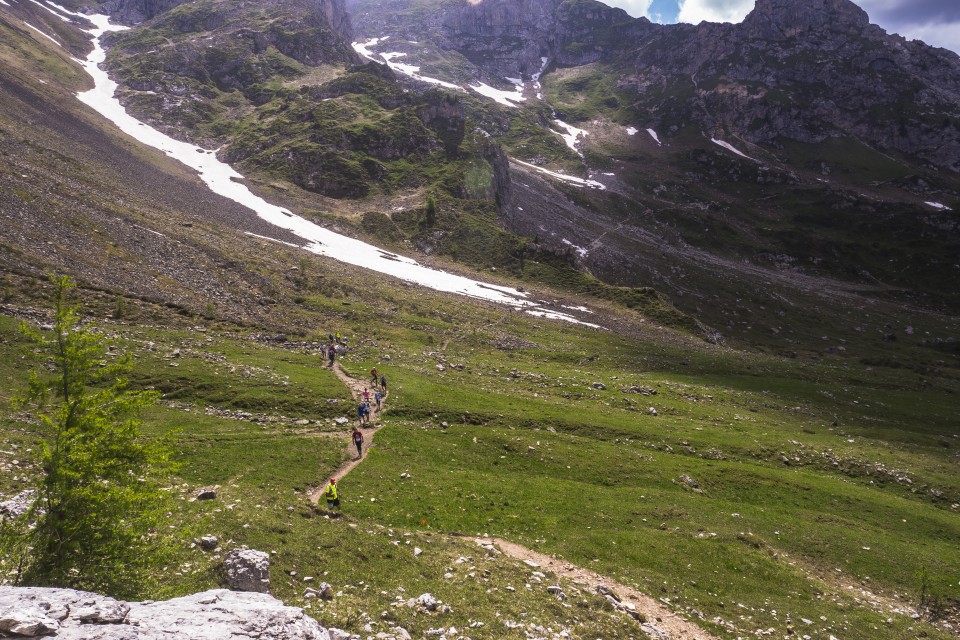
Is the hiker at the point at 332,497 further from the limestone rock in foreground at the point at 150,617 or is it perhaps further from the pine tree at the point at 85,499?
the limestone rock in foreground at the point at 150,617

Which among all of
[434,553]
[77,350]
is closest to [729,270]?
[434,553]

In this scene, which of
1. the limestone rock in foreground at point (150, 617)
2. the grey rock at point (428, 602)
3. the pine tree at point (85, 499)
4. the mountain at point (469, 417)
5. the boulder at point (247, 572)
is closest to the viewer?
the limestone rock in foreground at point (150, 617)

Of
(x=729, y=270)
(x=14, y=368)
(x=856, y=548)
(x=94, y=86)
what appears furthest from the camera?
(x=94, y=86)

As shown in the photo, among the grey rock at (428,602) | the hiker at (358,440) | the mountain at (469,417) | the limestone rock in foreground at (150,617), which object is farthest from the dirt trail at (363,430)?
the limestone rock in foreground at (150,617)

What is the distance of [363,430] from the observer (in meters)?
32.8

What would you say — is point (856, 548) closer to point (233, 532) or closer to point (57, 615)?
point (233, 532)

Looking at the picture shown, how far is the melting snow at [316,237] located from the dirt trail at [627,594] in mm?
61776

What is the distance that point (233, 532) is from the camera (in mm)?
17703

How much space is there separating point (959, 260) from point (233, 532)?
238 m

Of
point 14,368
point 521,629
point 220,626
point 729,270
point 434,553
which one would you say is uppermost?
point 729,270

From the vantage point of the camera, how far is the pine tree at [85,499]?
11.0 meters

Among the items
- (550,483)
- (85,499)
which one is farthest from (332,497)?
(550,483)

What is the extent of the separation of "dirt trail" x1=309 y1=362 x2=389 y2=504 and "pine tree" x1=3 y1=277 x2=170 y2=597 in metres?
11.5

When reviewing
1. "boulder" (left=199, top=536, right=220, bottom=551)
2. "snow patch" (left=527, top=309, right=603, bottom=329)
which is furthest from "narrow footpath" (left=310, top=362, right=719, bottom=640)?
"snow patch" (left=527, top=309, right=603, bottom=329)
